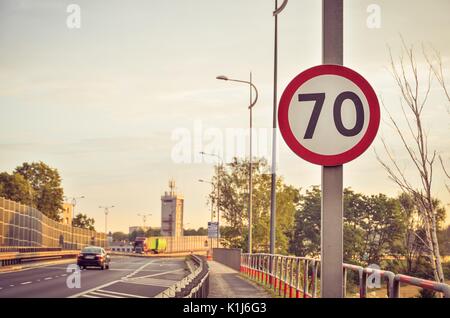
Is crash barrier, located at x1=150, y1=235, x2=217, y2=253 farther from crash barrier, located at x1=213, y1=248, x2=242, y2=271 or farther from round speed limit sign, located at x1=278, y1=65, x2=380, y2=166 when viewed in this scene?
round speed limit sign, located at x1=278, y1=65, x2=380, y2=166

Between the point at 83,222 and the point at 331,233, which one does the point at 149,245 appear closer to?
the point at 83,222

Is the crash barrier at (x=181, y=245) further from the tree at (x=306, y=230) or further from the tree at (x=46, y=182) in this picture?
the tree at (x=306, y=230)

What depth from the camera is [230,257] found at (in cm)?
5822

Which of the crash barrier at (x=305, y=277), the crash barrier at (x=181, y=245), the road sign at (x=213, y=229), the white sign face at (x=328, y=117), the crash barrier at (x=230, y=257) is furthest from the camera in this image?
the crash barrier at (x=181, y=245)

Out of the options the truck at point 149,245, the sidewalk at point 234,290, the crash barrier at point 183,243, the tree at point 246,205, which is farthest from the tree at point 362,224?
the sidewalk at point 234,290

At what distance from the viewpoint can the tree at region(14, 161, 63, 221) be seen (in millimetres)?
112438

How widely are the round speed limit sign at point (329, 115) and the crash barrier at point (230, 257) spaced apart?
46845 mm

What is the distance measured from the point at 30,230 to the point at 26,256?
15240 millimetres

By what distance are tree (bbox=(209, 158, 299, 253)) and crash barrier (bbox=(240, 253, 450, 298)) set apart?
1379 inches

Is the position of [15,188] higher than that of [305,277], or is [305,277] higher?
[15,188]

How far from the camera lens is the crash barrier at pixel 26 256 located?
4419 centimetres

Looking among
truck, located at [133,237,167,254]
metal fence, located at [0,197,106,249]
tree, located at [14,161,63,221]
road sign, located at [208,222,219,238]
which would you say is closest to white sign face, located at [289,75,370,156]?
metal fence, located at [0,197,106,249]

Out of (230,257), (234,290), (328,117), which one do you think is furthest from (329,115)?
(230,257)
